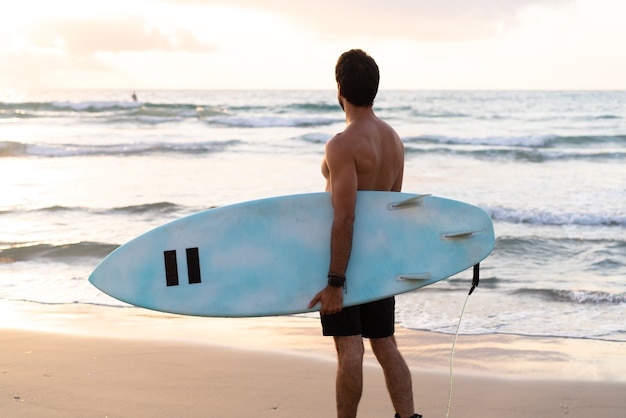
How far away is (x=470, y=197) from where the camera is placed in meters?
10.4

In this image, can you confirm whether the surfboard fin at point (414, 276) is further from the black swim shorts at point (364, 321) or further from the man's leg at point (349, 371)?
the man's leg at point (349, 371)

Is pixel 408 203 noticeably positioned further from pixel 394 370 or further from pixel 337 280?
pixel 394 370

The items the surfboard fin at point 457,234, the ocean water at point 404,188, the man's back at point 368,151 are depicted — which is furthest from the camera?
the ocean water at point 404,188

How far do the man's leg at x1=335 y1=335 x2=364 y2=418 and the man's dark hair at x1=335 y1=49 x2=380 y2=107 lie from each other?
784mm

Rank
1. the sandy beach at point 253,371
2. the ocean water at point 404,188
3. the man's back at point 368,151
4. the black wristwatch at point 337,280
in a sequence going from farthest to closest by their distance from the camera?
the ocean water at point 404,188, the sandy beach at point 253,371, the black wristwatch at point 337,280, the man's back at point 368,151

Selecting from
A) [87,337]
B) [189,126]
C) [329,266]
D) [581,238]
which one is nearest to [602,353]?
[329,266]

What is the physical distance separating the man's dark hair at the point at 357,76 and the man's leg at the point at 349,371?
30.9 inches

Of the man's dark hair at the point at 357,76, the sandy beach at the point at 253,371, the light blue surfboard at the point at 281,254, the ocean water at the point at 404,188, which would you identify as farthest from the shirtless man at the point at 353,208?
the ocean water at the point at 404,188

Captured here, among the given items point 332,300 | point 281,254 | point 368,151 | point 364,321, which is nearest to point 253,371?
point 281,254

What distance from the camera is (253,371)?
386 cm

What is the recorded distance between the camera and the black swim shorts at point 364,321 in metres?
2.60

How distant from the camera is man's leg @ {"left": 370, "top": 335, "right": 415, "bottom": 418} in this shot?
2.67 m

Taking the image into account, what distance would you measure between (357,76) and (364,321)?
33.1 inches

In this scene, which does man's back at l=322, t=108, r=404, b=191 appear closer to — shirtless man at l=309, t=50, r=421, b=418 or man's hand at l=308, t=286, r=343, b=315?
shirtless man at l=309, t=50, r=421, b=418
